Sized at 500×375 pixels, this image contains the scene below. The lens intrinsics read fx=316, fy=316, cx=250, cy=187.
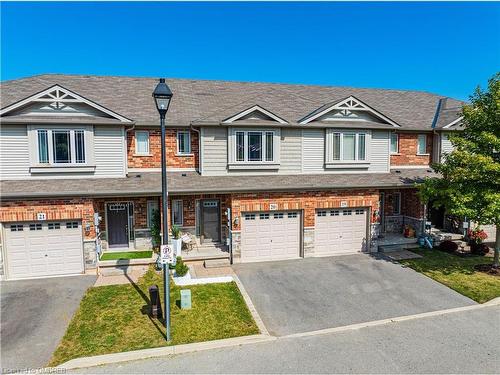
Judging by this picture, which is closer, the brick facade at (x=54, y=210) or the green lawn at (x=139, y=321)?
the green lawn at (x=139, y=321)

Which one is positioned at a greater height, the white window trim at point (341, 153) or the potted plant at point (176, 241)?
the white window trim at point (341, 153)

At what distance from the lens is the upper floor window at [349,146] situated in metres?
16.2

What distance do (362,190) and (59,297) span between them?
43.6ft

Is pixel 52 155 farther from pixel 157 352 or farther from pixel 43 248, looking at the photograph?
pixel 157 352

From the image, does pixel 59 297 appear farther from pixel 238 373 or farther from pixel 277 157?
pixel 277 157

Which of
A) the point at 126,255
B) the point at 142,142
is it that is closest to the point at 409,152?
the point at 142,142

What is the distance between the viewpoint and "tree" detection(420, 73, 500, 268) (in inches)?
469

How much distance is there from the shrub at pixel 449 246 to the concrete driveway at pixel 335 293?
3.79 meters

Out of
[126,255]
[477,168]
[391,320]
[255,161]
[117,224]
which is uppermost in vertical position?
[255,161]

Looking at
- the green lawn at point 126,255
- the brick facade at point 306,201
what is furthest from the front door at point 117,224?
the brick facade at point 306,201

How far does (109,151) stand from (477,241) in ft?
59.8

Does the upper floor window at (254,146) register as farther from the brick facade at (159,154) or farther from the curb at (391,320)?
the curb at (391,320)

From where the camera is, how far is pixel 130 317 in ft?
30.1

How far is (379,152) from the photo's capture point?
55.7 ft
